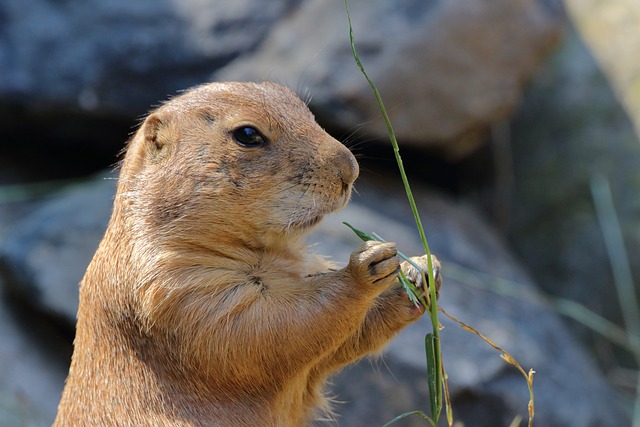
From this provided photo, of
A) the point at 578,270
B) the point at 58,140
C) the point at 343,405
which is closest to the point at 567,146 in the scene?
the point at 578,270

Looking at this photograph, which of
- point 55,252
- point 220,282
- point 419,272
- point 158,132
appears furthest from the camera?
point 55,252

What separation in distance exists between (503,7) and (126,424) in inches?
186

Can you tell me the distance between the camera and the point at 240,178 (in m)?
3.52

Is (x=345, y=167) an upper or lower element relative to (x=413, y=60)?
lower

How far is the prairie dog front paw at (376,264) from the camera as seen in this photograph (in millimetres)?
3266

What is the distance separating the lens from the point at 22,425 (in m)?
6.25

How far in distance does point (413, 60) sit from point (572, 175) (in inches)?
79.5

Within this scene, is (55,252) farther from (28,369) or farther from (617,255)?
(617,255)

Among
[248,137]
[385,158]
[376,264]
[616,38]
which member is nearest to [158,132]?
[248,137]

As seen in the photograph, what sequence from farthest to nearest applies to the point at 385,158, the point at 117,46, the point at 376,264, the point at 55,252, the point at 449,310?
the point at 117,46
the point at 55,252
the point at 449,310
the point at 385,158
the point at 376,264

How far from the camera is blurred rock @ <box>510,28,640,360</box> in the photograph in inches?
301

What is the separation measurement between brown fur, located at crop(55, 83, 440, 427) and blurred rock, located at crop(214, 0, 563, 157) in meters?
3.01

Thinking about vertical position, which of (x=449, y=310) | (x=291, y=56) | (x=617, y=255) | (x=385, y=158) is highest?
(x=291, y=56)

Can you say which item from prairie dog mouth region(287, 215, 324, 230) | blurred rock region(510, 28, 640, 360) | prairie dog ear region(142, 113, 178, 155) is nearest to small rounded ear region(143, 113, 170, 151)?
prairie dog ear region(142, 113, 178, 155)
